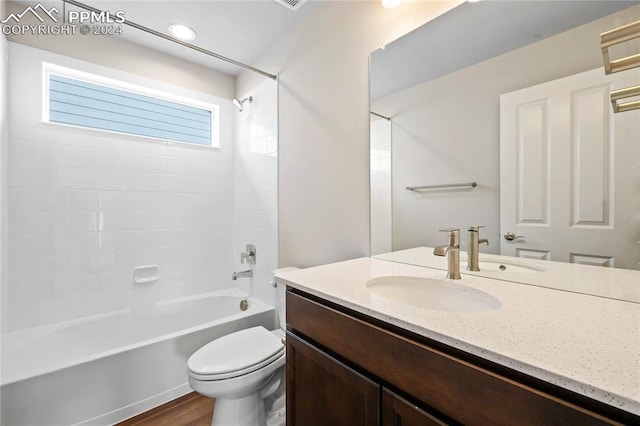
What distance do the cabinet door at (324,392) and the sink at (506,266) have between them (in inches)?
25.9

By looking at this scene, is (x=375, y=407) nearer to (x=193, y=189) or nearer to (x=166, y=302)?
(x=166, y=302)

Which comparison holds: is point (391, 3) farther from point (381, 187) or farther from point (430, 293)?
point (430, 293)

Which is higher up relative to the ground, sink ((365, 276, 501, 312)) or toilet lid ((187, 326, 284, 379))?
sink ((365, 276, 501, 312))

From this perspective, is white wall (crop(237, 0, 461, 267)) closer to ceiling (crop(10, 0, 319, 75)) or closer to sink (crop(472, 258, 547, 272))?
ceiling (crop(10, 0, 319, 75))

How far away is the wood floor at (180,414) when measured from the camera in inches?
61.4

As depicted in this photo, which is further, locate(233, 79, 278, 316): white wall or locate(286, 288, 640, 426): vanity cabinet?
locate(233, 79, 278, 316): white wall

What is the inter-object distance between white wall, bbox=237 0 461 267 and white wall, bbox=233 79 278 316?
12 centimetres

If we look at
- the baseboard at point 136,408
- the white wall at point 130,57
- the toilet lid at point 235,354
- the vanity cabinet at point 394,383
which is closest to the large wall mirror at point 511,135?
the vanity cabinet at point 394,383

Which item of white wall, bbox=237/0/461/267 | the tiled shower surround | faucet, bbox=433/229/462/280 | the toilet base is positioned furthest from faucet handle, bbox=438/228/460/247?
the tiled shower surround

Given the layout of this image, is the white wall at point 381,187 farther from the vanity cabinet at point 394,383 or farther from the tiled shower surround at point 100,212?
the tiled shower surround at point 100,212

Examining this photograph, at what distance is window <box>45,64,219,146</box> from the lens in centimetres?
191

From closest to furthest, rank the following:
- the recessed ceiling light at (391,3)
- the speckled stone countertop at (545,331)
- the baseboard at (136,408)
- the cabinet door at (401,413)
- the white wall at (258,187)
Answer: the speckled stone countertop at (545,331) < the cabinet door at (401,413) < the recessed ceiling light at (391,3) < the baseboard at (136,408) < the white wall at (258,187)

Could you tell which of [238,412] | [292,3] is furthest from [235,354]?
[292,3]

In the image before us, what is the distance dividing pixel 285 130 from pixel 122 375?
1.84 metres
